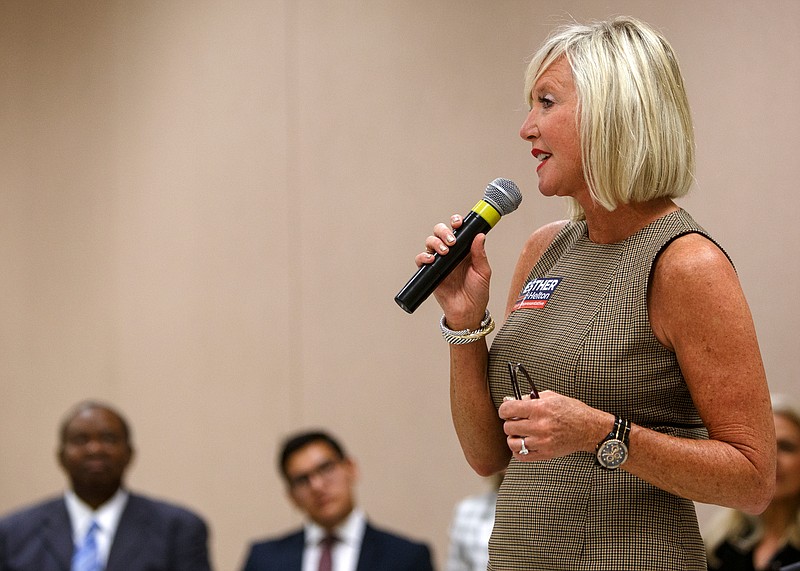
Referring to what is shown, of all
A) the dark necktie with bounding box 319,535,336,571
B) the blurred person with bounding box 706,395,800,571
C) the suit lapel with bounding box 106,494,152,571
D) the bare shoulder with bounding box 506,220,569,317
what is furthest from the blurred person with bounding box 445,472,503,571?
the bare shoulder with bounding box 506,220,569,317

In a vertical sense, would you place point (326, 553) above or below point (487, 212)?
below

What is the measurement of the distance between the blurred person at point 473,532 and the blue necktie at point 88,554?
4.55ft

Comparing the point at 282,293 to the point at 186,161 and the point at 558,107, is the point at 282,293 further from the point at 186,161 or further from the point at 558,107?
the point at 558,107

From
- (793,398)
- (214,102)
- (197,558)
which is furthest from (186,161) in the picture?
(793,398)

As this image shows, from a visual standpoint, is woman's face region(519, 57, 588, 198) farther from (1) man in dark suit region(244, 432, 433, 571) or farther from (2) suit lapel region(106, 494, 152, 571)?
(2) suit lapel region(106, 494, 152, 571)

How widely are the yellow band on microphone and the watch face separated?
437 millimetres

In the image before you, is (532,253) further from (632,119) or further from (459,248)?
(632,119)

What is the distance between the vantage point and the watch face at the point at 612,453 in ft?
4.71

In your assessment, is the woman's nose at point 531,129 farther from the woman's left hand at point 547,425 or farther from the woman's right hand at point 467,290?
the woman's left hand at point 547,425

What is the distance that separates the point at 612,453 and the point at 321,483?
10.5 ft

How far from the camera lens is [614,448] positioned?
1.44 metres

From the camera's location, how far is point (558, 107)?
5.20 feet

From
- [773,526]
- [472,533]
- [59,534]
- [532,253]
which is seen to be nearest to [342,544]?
[472,533]

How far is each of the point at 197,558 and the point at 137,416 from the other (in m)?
1.47
